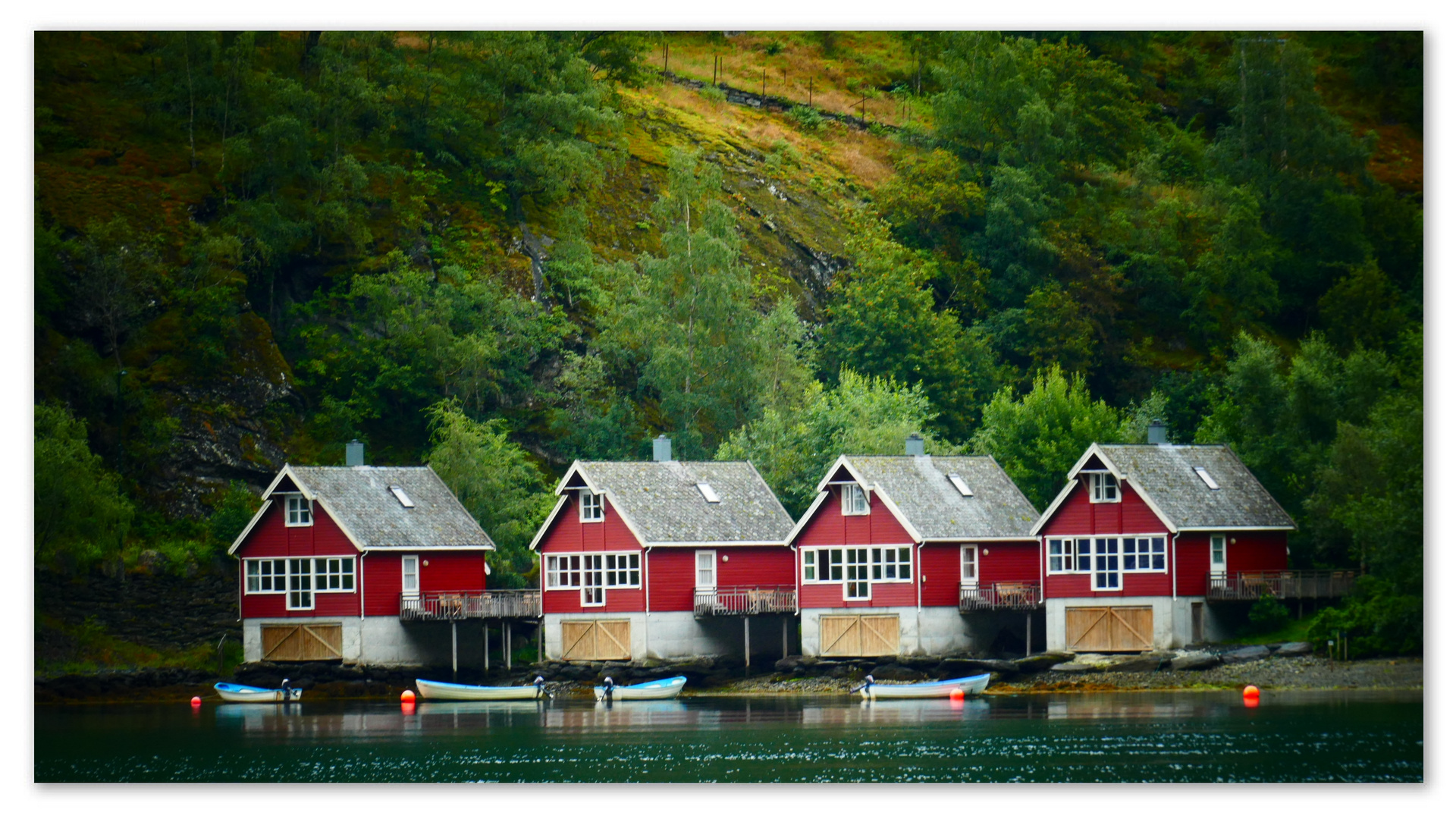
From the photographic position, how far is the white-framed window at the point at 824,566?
67.9 meters

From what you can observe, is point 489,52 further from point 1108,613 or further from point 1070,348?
point 1108,613

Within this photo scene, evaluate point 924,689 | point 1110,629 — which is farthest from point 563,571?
point 1110,629

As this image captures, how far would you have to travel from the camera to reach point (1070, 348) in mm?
93500

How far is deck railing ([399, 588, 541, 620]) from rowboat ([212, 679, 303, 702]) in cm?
480

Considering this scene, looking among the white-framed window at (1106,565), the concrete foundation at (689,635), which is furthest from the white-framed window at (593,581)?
the white-framed window at (1106,565)

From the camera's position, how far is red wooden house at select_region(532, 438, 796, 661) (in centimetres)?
6894

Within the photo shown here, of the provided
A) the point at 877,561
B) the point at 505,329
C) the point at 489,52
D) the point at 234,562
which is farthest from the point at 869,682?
the point at 489,52

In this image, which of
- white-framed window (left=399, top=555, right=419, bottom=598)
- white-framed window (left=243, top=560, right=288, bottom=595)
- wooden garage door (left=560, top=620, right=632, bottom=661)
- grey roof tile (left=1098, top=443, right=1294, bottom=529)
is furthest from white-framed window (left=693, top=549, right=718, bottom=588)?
white-framed window (left=243, top=560, right=288, bottom=595)

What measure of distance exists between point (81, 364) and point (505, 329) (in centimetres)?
2039

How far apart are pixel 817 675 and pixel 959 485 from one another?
8.35 m

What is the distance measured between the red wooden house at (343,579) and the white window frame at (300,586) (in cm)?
3

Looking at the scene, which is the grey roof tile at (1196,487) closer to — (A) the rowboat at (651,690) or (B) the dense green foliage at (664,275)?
(B) the dense green foliage at (664,275)

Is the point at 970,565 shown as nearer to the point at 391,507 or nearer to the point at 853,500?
the point at 853,500

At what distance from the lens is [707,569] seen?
69688mm
